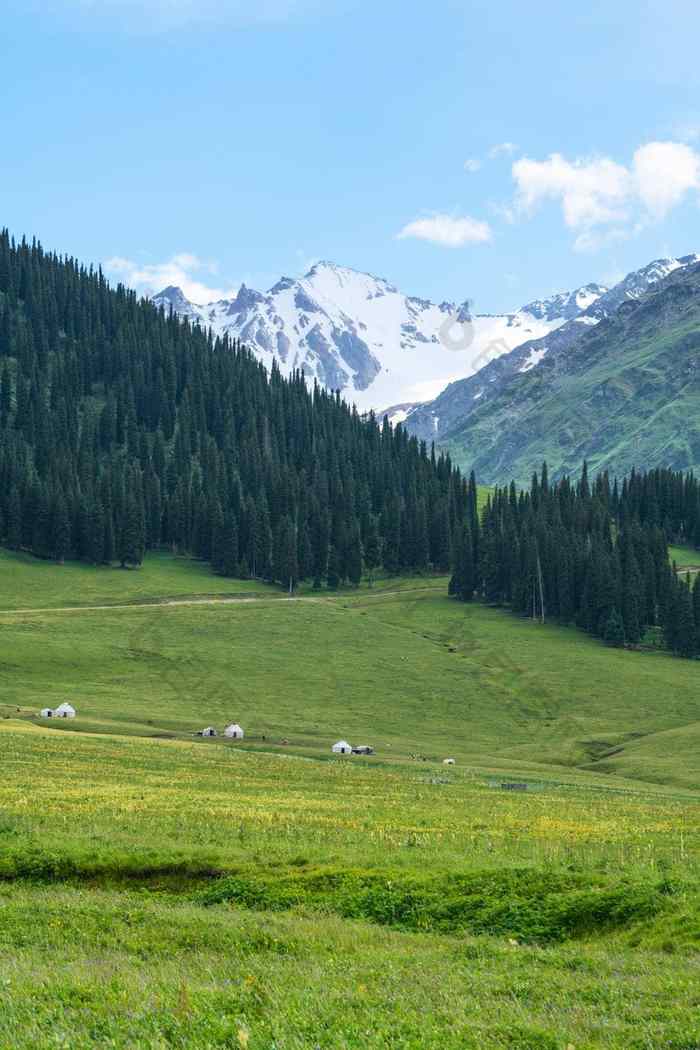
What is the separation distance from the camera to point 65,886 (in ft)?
96.0

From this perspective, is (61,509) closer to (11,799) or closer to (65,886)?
(11,799)

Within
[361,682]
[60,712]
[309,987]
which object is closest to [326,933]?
[309,987]

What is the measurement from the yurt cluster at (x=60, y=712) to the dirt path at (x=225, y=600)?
5368 centimetres

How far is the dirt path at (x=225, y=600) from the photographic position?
155125 mm

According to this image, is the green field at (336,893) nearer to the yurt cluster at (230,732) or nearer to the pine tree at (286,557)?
the yurt cluster at (230,732)

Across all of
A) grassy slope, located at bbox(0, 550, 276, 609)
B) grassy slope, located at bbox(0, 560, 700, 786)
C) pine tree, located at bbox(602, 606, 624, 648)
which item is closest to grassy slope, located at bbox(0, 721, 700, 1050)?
grassy slope, located at bbox(0, 560, 700, 786)

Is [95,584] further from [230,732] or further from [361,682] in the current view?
[230,732]

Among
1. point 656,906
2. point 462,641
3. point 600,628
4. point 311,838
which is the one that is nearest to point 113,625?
point 462,641

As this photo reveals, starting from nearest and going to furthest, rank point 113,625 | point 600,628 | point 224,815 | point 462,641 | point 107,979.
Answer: point 107,979, point 224,815, point 113,625, point 462,641, point 600,628

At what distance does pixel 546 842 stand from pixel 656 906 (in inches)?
445

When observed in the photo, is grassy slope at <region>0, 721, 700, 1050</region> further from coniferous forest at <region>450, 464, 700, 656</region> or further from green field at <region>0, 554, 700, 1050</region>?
coniferous forest at <region>450, 464, 700, 656</region>

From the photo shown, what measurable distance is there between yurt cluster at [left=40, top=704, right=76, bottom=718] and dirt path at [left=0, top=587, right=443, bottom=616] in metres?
53.7

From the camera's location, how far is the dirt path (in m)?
155

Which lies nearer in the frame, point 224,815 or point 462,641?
point 224,815
